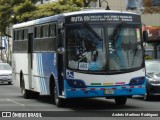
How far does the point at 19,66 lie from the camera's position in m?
24.8

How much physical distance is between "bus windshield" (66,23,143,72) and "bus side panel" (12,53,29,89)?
6.09 metres

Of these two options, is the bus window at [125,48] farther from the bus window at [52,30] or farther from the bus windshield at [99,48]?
the bus window at [52,30]

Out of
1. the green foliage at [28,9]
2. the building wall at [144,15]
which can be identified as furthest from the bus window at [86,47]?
the building wall at [144,15]

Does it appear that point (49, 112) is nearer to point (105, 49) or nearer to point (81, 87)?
point (81, 87)

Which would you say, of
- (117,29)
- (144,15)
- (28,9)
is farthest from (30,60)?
(144,15)

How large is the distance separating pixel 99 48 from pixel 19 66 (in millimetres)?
8139

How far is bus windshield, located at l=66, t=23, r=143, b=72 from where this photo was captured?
17219 mm

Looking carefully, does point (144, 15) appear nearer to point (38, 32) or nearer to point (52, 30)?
point (38, 32)

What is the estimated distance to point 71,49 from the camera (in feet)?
56.7

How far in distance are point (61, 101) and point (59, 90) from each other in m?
0.65

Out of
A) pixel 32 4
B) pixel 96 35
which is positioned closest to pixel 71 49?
pixel 96 35

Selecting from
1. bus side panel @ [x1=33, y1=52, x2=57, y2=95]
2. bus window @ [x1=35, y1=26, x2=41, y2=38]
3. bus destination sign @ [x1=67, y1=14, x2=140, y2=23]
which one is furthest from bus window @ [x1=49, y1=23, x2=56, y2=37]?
bus window @ [x1=35, y1=26, x2=41, y2=38]

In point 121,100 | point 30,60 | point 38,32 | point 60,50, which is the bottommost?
point 121,100

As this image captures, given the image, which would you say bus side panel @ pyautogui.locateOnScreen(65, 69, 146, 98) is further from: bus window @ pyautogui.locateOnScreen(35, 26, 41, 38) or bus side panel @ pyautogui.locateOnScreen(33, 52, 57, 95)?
bus window @ pyautogui.locateOnScreen(35, 26, 41, 38)
